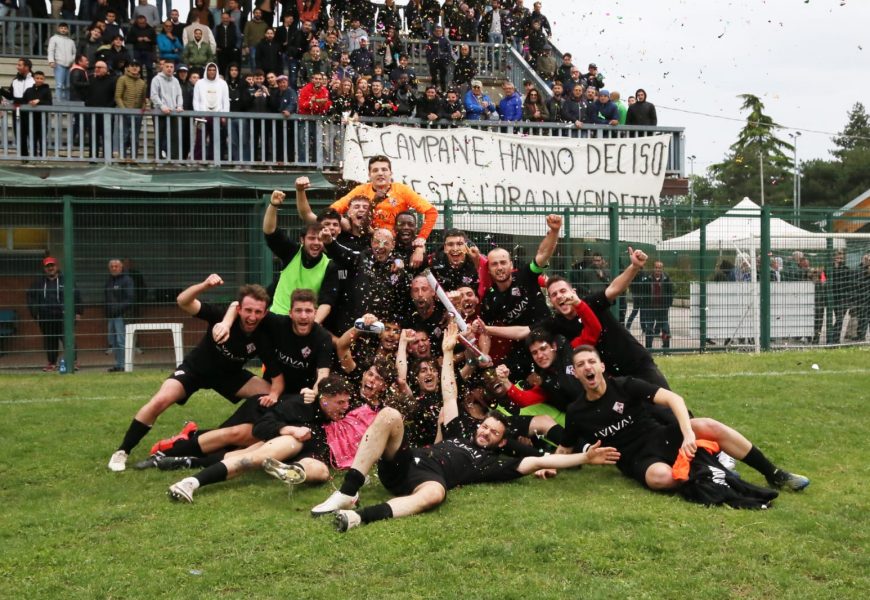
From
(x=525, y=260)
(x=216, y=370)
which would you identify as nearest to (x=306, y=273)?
(x=216, y=370)

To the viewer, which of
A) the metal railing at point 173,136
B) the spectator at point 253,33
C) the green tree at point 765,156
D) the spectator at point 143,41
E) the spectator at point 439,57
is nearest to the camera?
the metal railing at point 173,136

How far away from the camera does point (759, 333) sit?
57.4 feet

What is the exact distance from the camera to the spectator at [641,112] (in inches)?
819

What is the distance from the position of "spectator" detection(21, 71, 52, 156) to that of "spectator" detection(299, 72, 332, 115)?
428 cm

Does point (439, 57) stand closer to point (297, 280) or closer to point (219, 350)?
point (297, 280)

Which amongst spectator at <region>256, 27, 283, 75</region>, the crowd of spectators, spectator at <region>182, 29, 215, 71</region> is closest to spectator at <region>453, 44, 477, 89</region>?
the crowd of spectators

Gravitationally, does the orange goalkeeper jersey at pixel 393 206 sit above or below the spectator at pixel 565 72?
below

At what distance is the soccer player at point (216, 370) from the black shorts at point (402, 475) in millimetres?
1715

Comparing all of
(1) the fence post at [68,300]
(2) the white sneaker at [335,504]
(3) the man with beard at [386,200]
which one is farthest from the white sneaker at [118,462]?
(1) the fence post at [68,300]

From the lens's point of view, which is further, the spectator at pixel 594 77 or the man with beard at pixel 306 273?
the spectator at pixel 594 77

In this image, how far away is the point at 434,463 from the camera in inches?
323

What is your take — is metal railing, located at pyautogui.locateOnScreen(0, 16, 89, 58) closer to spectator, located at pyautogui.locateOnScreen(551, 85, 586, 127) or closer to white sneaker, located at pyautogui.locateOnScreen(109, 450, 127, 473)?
spectator, located at pyautogui.locateOnScreen(551, 85, 586, 127)

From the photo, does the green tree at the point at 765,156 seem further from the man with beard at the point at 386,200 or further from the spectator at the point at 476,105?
the man with beard at the point at 386,200

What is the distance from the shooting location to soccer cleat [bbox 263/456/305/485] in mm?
7965
